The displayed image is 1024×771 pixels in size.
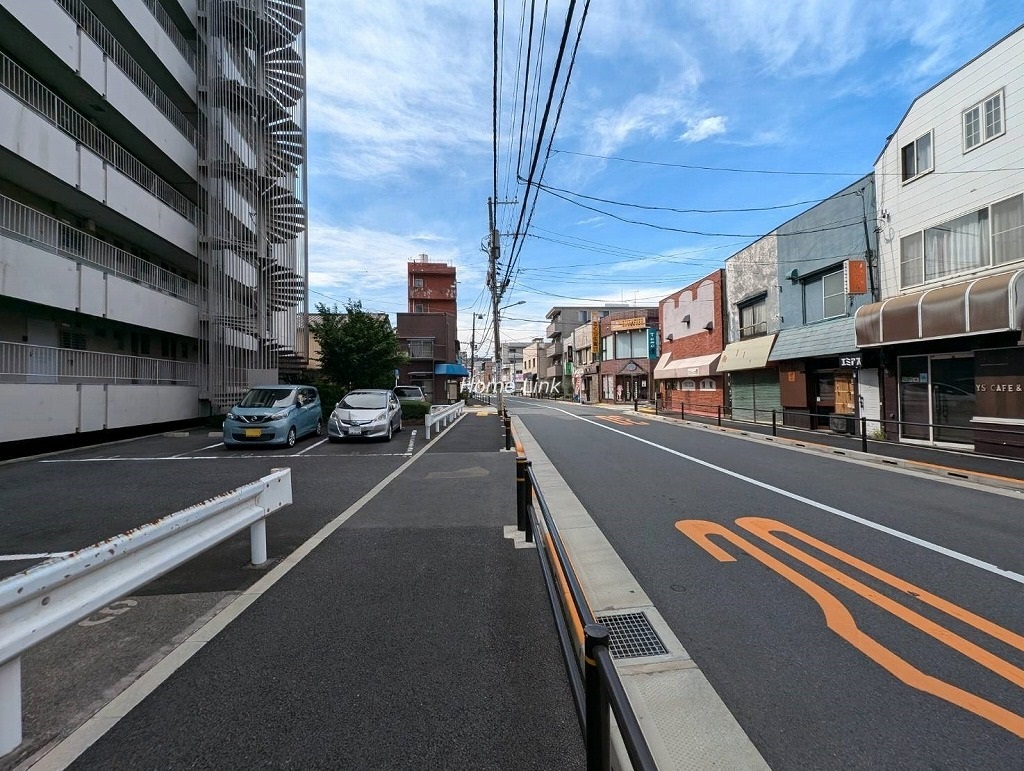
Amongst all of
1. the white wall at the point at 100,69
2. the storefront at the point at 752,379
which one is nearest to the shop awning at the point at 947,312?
the storefront at the point at 752,379

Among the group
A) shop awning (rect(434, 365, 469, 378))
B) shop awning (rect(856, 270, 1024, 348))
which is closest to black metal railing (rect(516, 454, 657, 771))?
shop awning (rect(856, 270, 1024, 348))

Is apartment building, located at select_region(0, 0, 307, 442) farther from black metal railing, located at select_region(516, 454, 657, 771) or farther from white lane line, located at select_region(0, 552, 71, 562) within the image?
black metal railing, located at select_region(516, 454, 657, 771)

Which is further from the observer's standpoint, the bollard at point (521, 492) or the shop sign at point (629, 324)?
the shop sign at point (629, 324)

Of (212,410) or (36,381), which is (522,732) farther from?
(212,410)

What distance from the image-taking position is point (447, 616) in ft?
11.9

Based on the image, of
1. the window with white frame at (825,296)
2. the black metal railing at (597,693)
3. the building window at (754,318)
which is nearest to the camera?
the black metal railing at (597,693)

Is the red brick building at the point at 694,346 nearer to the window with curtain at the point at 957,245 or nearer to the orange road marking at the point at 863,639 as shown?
the window with curtain at the point at 957,245

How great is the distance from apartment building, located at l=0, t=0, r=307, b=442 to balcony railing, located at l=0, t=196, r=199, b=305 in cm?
5

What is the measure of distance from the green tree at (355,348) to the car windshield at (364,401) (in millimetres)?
7287

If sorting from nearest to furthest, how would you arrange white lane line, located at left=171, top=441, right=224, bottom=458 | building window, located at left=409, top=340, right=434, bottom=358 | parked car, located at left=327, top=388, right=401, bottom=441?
1. white lane line, located at left=171, top=441, right=224, bottom=458
2. parked car, located at left=327, top=388, right=401, bottom=441
3. building window, located at left=409, top=340, right=434, bottom=358

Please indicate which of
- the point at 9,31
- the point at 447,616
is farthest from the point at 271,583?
the point at 9,31

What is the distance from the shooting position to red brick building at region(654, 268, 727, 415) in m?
25.1

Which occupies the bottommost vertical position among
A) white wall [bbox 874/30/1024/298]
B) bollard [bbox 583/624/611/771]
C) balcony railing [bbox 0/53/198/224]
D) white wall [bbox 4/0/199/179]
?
bollard [bbox 583/624/611/771]

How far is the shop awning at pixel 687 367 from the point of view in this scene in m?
25.0
